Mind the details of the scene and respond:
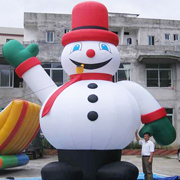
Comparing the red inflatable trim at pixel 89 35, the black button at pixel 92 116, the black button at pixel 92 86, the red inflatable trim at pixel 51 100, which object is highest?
the red inflatable trim at pixel 89 35

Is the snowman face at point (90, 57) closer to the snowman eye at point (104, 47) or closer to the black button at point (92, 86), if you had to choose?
the snowman eye at point (104, 47)

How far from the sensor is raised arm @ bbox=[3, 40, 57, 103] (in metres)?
7.18

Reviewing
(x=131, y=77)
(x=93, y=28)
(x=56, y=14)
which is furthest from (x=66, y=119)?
(x=56, y=14)

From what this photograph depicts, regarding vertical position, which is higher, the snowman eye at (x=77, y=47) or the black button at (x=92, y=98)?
the snowman eye at (x=77, y=47)

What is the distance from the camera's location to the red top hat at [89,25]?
6.71m

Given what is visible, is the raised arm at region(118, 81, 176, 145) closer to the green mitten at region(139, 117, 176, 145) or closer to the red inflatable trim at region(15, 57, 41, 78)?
the green mitten at region(139, 117, 176, 145)

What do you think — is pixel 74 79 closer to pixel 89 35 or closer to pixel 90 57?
pixel 90 57

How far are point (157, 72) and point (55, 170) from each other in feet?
53.1

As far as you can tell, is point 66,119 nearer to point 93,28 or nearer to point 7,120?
point 93,28

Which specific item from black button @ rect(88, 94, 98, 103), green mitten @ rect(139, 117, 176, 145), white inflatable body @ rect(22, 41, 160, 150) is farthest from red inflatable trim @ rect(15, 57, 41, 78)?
green mitten @ rect(139, 117, 176, 145)

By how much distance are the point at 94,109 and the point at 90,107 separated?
8cm

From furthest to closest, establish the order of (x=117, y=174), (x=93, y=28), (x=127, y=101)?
1. (x=93, y=28)
2. (x=127, y=101)
3. (x=117, y=174)

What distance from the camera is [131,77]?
67.9 ft

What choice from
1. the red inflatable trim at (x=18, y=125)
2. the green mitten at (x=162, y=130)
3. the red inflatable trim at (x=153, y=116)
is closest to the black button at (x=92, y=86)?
the red inflatable trim at (x=153, y=116)
